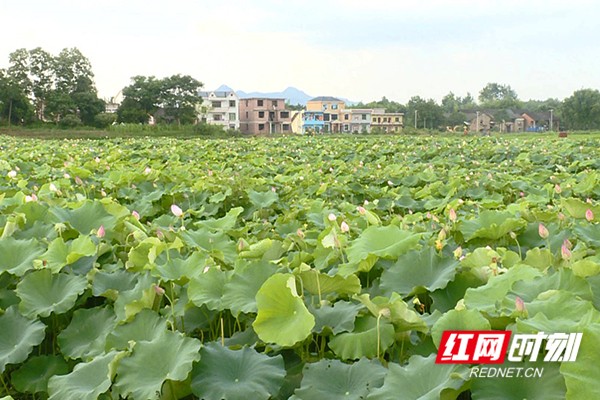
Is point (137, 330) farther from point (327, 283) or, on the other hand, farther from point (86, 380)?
point (327, 283)

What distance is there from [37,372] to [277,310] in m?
0.79

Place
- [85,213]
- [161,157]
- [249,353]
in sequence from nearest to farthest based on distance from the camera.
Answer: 1. [249,353]
2. [85,213]
3. [161,157]

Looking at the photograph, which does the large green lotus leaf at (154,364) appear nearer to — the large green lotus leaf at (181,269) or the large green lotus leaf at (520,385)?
the large green lotus leaf at (181,269)

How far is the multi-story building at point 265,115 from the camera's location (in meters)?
68.1

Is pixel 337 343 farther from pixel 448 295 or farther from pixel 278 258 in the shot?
pixel 278 258

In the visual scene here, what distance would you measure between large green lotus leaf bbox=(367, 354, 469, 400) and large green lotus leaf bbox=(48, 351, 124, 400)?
57cm

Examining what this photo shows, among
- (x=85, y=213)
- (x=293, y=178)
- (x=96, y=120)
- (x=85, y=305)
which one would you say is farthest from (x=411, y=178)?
(x=96, y=120)

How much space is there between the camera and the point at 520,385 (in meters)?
1.08

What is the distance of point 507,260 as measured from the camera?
69.7 inches

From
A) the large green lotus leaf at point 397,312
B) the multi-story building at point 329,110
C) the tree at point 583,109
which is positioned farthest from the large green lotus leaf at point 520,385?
the multi-story building at point 329,110

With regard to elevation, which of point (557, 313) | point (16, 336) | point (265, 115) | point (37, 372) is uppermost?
point (265, 115)

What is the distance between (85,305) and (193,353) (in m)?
0.80

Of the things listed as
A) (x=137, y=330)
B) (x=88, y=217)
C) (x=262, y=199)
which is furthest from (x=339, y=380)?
(x=262, y=199)

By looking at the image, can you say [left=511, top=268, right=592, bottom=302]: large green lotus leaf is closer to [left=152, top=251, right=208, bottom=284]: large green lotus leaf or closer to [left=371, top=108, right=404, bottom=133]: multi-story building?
[left=152, top=251, right=208, bottom=284]: large green lotus leaf
